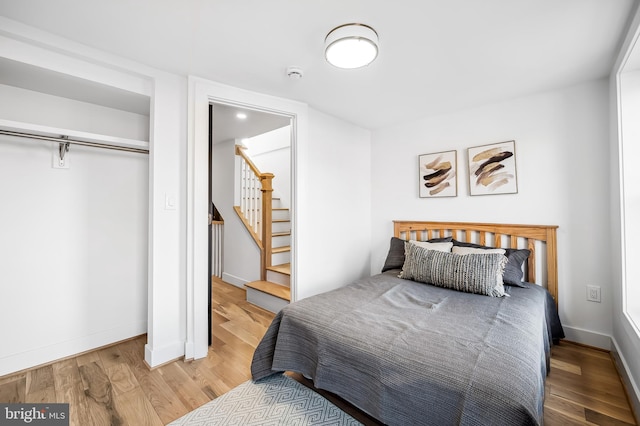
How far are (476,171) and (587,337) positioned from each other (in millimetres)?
1639

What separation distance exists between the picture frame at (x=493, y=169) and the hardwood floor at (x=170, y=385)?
1.42m

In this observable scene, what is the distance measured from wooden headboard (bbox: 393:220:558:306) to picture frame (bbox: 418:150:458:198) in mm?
348

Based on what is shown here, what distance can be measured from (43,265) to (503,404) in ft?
9.67

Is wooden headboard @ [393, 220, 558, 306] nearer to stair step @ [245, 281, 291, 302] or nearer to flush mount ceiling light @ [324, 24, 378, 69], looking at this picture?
stair step @ [245, 281, 291, 302]

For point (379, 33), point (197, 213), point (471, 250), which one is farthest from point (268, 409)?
point (379, 33)

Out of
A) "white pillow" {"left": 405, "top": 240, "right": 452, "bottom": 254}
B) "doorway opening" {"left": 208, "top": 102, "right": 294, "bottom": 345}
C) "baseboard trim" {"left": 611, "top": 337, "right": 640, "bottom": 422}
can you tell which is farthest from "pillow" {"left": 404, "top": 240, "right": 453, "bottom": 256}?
"doorway opening" {"left": 208, "top": 102, "right": 294, "bottom": 345}

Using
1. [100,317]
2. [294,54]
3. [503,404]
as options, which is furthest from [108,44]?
[503,404]

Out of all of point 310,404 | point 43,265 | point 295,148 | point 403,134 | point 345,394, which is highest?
point 403,134

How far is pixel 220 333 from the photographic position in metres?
2.60

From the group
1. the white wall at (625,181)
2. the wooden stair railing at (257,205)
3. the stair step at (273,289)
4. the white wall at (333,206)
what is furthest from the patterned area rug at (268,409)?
the wooden stair railing at (257,205)

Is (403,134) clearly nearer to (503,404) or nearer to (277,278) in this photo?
(277,278)

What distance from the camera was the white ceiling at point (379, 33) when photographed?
145cm

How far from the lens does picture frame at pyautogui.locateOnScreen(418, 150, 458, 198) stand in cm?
295

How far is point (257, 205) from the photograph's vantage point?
13.8ft
